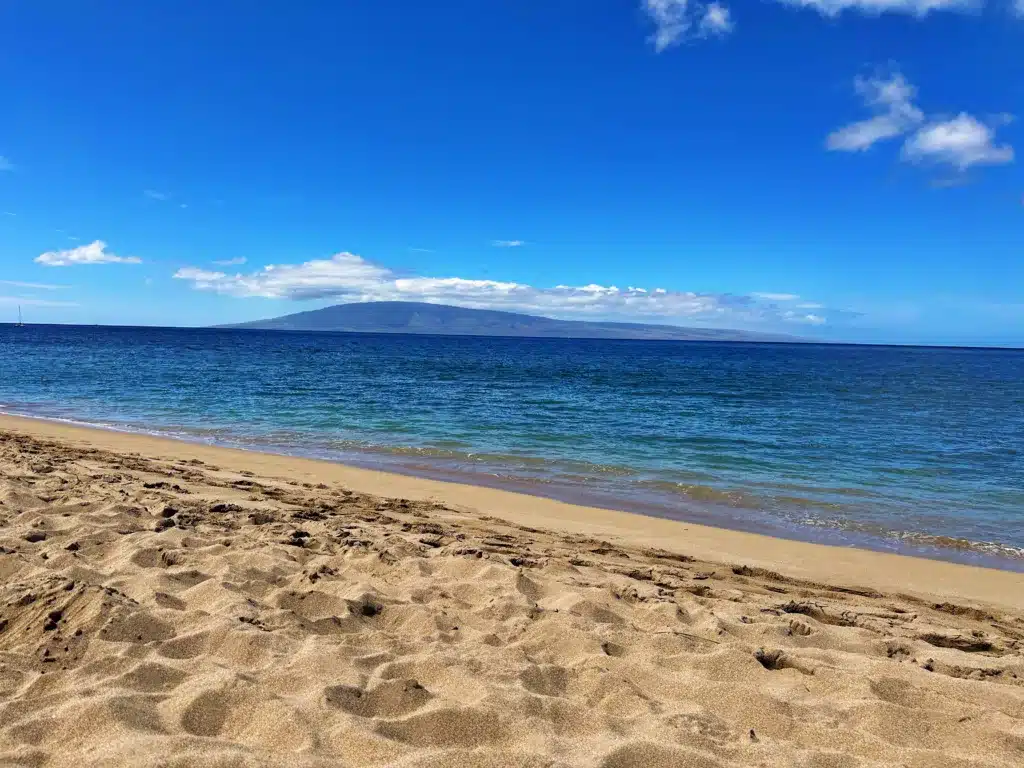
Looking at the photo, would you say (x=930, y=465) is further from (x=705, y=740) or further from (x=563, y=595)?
(x=705, y=740)

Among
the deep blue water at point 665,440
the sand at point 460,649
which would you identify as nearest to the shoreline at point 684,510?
the deep blue water at point 665,440

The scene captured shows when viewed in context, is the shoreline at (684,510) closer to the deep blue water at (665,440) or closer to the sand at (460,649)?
the deep blue water at (665,440)

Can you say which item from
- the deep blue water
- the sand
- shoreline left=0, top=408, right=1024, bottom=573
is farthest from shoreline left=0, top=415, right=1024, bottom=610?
the deep blue water

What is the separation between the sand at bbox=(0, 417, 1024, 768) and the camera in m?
3.40

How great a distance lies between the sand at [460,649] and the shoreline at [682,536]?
0.11 metres

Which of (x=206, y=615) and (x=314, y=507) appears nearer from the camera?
(x=206, y=615)

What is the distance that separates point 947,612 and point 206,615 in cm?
672

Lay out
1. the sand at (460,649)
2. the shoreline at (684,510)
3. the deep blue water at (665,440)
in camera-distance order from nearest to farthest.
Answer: the sand at (460,649), the shoreline at (684,510), the deep blue water at (665,440)

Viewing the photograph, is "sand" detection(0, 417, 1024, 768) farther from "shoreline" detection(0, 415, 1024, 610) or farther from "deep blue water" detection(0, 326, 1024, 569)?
"deep blue water" detection(0, 326, 1024, 569)

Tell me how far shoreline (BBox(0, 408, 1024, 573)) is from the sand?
106 cm

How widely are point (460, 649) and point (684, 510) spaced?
23.8ft

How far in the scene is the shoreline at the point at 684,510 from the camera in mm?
9242

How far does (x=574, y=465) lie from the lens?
565 inches

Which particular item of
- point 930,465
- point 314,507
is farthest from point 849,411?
point 314,507
